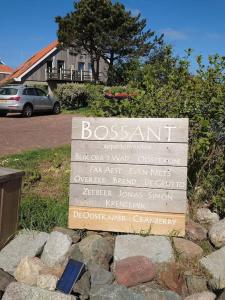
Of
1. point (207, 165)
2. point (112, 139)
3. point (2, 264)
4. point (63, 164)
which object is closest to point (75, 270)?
point (2, 264)

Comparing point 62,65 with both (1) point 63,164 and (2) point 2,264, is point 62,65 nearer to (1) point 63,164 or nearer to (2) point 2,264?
(1) point 63,164

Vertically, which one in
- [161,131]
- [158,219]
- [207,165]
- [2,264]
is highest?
[161,131]

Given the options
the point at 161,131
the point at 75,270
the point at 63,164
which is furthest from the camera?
the point at 63,164

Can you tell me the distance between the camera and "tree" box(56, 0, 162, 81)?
124 feet

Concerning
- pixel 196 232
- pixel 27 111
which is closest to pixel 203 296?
pixel 196 232

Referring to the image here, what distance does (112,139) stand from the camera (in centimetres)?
475

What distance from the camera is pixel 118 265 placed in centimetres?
416

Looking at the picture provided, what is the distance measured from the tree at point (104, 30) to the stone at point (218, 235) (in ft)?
109

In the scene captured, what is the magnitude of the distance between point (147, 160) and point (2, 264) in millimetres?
1669

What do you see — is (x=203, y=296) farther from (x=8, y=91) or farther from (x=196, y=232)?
(x=8, y=91)

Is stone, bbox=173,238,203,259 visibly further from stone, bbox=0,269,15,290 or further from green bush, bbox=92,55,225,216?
stone, bbox=0,269,15,290

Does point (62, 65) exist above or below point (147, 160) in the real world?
above

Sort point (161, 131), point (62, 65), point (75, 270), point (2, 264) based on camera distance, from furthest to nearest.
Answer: point (62, 65) < point (161, 131) < point (2, 264) < point (75, 270)

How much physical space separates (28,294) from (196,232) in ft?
6.17
